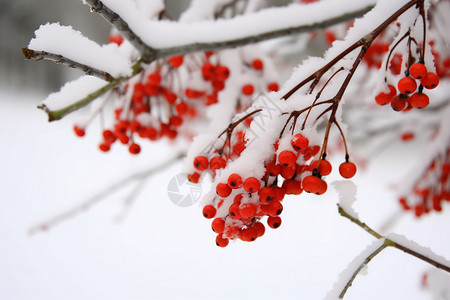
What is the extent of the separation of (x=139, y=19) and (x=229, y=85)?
1.36 feet

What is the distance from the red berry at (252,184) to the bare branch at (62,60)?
0.38 metres

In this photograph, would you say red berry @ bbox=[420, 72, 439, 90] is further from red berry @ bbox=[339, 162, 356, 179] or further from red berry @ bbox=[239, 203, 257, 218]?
red berry @ bbox=[239, 203, 257, 218]

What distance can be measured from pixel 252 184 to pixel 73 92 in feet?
1.47

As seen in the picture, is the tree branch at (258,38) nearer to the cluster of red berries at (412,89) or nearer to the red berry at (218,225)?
the cluster of red berries at (412,89)

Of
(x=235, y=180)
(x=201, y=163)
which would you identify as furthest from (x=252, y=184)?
(x=201, y=163)

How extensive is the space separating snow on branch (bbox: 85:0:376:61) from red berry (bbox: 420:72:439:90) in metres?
0.35

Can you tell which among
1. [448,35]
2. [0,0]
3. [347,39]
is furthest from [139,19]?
[0,0]

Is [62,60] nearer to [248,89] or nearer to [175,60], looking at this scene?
[175,60]

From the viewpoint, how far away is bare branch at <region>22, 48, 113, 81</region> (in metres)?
0.55

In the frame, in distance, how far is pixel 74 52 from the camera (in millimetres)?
608

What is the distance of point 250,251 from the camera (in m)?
1.75

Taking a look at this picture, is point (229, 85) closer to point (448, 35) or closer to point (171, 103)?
point (171, 103)

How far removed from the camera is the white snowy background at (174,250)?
57.7 inches

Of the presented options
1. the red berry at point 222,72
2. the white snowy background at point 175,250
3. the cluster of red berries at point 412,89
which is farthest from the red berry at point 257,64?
the white snowy background at point 175,250
